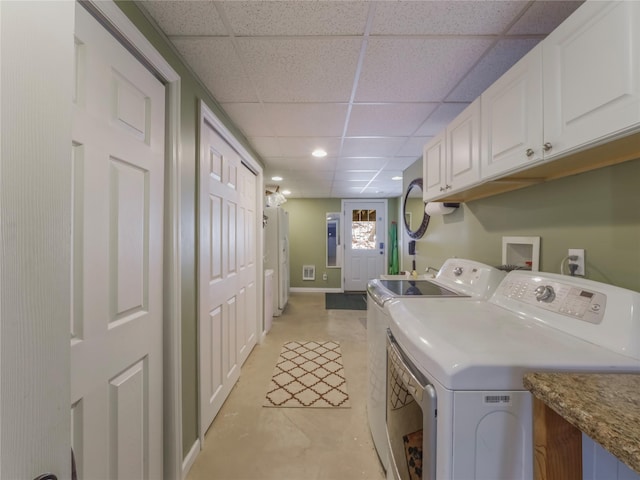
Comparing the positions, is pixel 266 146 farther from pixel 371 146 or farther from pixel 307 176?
pixel 307 176

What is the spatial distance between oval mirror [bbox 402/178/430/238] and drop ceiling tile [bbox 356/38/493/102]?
1327 millimetres

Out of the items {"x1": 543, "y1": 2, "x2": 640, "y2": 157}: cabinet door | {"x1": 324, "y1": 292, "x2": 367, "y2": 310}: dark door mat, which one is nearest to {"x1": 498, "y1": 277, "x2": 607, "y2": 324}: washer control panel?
{"x1": 543, "y1": 2, "x2": 640, "y2": 157}: cabinet door

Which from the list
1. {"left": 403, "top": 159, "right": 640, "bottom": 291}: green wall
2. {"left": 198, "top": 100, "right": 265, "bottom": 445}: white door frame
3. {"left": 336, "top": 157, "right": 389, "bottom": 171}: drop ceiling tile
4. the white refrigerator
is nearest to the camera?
{"left": 403, "top": 159, "right": 640, "bottom": 291}: green wall

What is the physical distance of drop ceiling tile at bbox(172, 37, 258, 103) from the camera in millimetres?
1248

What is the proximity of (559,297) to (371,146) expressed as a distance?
2008mm

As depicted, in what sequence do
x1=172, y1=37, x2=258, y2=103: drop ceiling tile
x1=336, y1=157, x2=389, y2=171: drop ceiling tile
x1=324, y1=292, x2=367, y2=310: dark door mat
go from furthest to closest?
x1=324, y1=292, x2=367, y2=310: dark door mat → x1=336, y1=157, x2=389, y2=171: drop ceiling tile → x1=172, y1=37, x2=258, y2=103: drop ceiling tile

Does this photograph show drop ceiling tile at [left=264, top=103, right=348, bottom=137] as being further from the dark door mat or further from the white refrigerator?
the dark door mat

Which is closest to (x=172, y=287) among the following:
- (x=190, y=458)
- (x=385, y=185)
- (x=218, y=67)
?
(x=190, y=458)

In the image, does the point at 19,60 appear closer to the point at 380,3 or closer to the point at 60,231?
the point at 60,231

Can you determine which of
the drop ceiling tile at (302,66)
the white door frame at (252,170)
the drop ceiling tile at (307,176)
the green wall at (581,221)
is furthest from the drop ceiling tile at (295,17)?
the drop ceiling tile at (307,176)

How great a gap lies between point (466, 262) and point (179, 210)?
5.54 feet

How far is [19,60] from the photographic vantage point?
0.41 metres

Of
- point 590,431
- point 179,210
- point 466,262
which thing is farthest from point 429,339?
point 179,210

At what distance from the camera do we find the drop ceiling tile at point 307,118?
1.82 m
